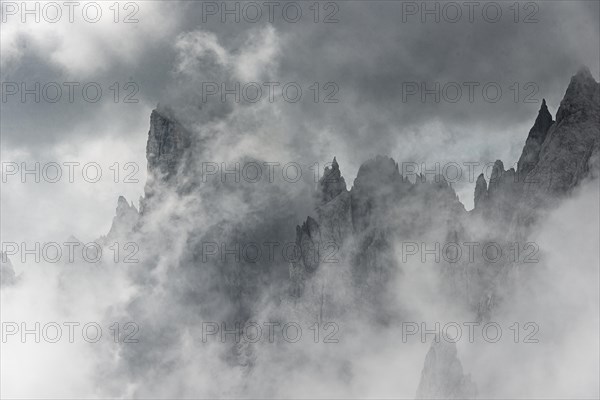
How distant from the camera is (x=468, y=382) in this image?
16600 cm

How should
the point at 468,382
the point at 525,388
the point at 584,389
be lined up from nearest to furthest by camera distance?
the point at 468,382
the point at 584,389
the point at 525,388

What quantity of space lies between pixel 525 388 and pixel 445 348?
1571 inches

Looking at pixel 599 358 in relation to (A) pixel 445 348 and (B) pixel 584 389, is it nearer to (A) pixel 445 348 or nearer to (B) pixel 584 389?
(B) pixel 584 389

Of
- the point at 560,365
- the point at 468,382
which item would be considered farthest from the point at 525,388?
the point at 468,382

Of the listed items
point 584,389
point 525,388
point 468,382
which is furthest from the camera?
point 525,388

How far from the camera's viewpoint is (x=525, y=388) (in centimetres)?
19812

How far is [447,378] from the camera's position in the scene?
544 ft

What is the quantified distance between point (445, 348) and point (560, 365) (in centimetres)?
4483

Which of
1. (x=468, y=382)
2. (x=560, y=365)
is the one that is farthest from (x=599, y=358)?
(x=468, y=382)

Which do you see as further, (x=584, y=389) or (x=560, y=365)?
(x=560, y=365)

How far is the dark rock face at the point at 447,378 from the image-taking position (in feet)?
539

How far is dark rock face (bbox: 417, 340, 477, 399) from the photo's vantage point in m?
164

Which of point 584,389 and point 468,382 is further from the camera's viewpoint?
point 584,389

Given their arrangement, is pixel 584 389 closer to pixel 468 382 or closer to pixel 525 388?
pixel 525 388
